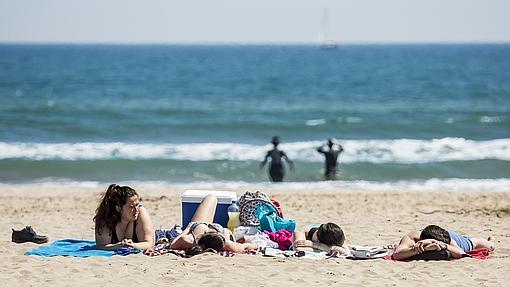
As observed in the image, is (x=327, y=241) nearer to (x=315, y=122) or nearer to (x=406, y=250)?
(x=406, y=250)

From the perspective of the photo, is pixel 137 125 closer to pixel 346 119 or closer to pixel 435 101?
pixel 346 119

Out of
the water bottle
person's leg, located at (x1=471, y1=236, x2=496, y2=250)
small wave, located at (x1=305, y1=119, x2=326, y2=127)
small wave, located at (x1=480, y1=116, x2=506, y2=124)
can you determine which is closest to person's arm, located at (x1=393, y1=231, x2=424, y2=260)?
person's leg, located at (x1=471, y1=236, x2=496, y2=250)

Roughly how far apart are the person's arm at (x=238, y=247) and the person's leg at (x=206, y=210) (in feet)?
1.44

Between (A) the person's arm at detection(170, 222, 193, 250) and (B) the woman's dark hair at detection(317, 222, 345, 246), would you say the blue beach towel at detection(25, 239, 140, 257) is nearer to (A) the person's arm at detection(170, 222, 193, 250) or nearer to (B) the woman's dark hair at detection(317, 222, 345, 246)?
(A) the person's arm at detection(170, 222, 193, 250)

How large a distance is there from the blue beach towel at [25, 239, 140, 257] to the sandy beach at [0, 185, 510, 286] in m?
0.18

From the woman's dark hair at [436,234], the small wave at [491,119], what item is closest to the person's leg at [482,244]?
the woman's dark hair at [436,234]

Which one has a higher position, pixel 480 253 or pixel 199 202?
pixel 199 202

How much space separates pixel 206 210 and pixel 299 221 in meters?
2.83

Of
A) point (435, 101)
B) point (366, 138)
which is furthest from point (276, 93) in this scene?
point (366, 138)

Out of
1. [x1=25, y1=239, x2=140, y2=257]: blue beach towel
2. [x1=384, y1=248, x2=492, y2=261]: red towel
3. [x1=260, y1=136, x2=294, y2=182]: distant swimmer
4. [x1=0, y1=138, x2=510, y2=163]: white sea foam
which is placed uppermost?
[x1=0, y1=138, x2=510, y2=163]: white sea foam

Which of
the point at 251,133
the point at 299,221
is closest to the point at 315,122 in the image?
the point at 251,133

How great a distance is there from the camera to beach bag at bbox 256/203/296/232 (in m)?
9.22

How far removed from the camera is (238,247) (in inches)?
340

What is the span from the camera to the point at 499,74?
58.8 meters
